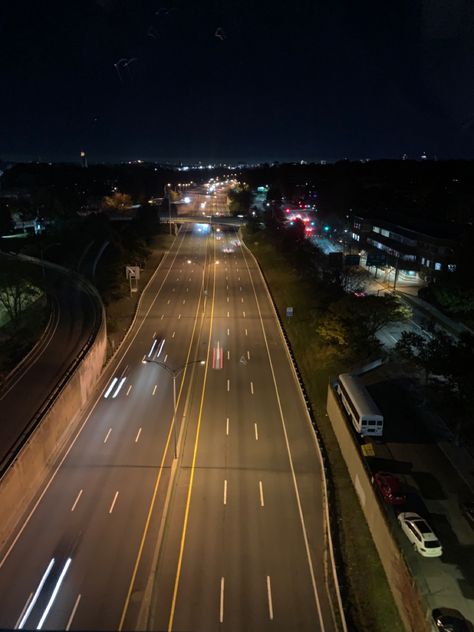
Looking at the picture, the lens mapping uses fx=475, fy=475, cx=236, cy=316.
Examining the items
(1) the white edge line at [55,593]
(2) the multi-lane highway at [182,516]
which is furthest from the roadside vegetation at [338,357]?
(1) the white edge line at [55,593]

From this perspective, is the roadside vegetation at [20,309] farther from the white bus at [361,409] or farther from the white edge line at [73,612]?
the white bus at [361,409]

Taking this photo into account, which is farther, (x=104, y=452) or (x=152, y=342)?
(x=152, y=342)

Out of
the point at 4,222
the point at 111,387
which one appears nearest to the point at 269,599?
the point at 111,387

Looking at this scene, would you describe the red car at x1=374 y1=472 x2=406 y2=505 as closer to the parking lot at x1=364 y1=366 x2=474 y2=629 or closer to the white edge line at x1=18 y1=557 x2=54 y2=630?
the parking lot at x1=364 y1=366 x2=474 y2=629

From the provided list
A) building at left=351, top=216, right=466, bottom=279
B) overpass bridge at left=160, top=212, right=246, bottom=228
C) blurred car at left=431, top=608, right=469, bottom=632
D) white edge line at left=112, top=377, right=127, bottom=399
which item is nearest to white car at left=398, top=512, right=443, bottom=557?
blurred car at left=431, top=608, right=469, bottom=632

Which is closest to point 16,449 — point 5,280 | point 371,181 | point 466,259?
point 5,280

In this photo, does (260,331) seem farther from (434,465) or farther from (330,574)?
(330,574)

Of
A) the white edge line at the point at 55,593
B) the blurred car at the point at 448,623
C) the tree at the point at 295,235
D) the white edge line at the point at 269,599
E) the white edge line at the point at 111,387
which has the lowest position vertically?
the white edge line at the point at 111,387
